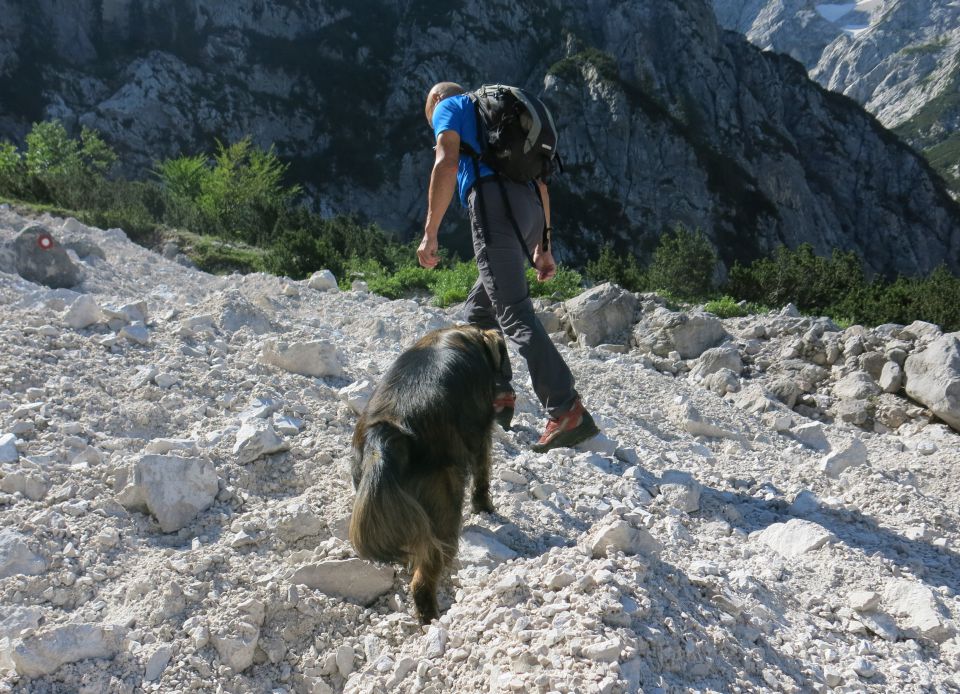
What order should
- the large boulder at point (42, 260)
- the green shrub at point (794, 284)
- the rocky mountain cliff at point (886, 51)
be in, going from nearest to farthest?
the large boulder at point (42, 260)
the green shrub at point (794, 284)
the rocky mountain cliff at point (886, 51)

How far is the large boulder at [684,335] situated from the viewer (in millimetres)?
6797

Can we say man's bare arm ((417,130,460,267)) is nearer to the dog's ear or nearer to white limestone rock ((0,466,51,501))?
the dog's ear

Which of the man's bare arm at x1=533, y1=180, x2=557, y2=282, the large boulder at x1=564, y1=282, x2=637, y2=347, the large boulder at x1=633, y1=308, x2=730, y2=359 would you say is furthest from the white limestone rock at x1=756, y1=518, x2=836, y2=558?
the large boulder at x1=564, y1=282, x2=637, y2=347

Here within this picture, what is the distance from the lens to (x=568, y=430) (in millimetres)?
3309

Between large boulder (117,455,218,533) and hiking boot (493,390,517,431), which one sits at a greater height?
hiking boot (493,390,517,431)

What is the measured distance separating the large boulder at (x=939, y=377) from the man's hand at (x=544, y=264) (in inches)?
145

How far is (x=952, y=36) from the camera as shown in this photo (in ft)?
405

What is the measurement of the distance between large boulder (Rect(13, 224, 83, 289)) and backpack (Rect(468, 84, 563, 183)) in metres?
4.36

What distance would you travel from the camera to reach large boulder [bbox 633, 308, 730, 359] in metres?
6.80

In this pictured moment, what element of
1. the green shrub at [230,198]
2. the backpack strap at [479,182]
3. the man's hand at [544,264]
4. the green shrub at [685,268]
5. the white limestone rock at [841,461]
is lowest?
the white limestone rock at [841,461]

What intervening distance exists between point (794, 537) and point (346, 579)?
6.57 ft

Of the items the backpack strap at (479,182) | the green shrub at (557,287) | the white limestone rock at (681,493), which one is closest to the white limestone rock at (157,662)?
the backpack strap at (479,182)

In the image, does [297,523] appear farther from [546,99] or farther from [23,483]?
[546,99]

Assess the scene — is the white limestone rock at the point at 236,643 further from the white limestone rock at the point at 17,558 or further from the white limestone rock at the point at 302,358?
the white limestone rock at the point at 302,358
